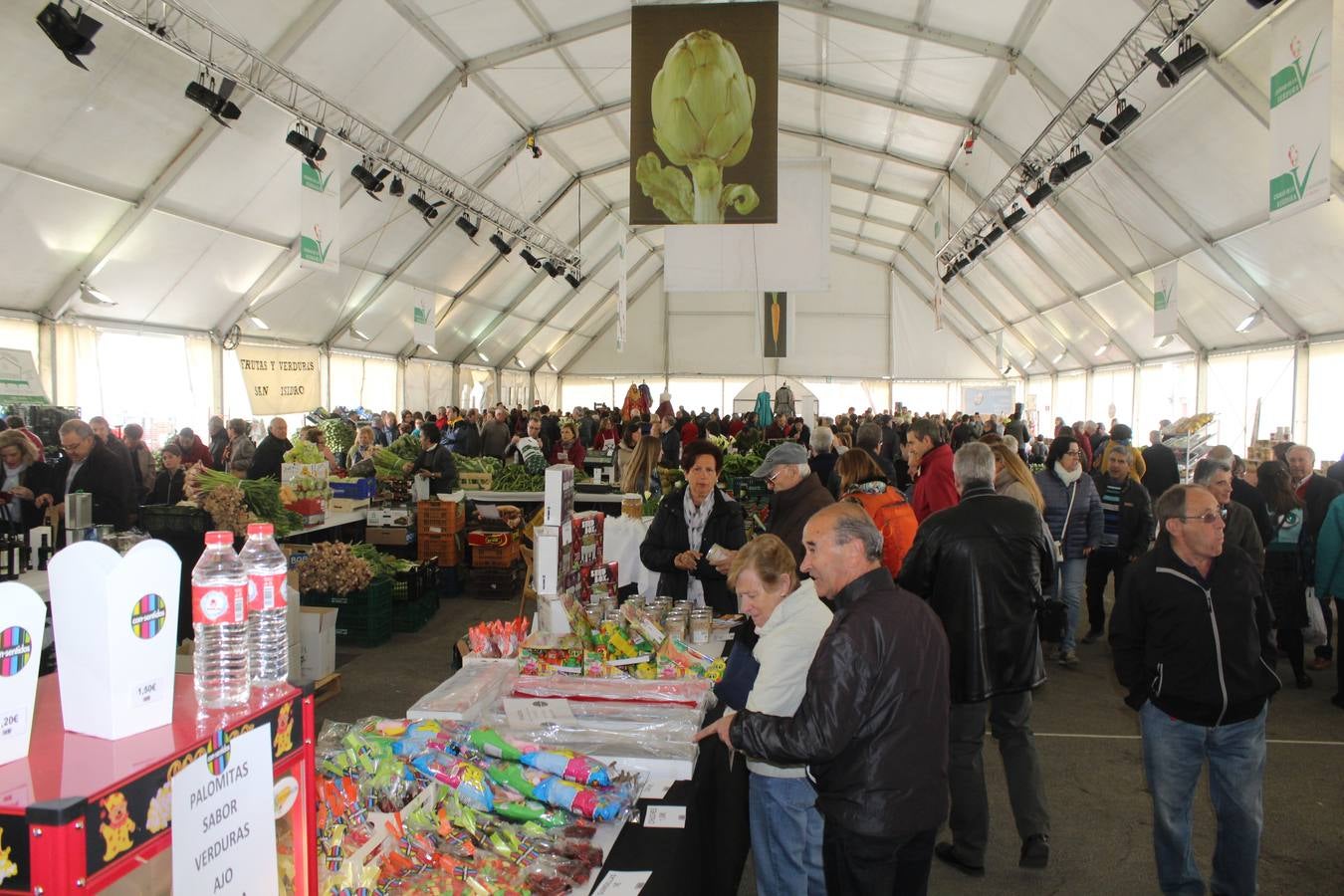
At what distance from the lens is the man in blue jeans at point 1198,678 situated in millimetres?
2660

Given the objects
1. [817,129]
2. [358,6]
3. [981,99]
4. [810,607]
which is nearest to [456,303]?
[817,129]

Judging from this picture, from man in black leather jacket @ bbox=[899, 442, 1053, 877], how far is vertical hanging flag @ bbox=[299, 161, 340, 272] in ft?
24.4

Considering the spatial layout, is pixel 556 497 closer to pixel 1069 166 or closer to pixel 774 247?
pixel 774 247

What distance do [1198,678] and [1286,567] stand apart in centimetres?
378

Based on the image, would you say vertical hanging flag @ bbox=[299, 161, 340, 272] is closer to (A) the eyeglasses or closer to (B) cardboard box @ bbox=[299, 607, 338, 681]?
(B) cardboard box @ bbox=[299, 607, 338, 681]

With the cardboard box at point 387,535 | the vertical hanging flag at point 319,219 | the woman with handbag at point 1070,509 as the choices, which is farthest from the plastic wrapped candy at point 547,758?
the vertical hanging flag at point 319,219

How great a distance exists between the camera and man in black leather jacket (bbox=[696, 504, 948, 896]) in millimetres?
2029

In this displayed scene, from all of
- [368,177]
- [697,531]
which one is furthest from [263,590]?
[368,177]

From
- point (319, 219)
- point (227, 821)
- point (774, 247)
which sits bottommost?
point (227, 821)

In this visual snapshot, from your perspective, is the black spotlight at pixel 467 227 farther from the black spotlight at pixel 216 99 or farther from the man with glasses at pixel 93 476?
the man with glasses at pixel 93 476

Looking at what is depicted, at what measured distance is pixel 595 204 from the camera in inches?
792

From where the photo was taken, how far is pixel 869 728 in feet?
6.73

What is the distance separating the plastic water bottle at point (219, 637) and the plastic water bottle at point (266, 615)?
0.09ft

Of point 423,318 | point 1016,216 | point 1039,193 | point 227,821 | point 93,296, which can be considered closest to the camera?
point 227,821
